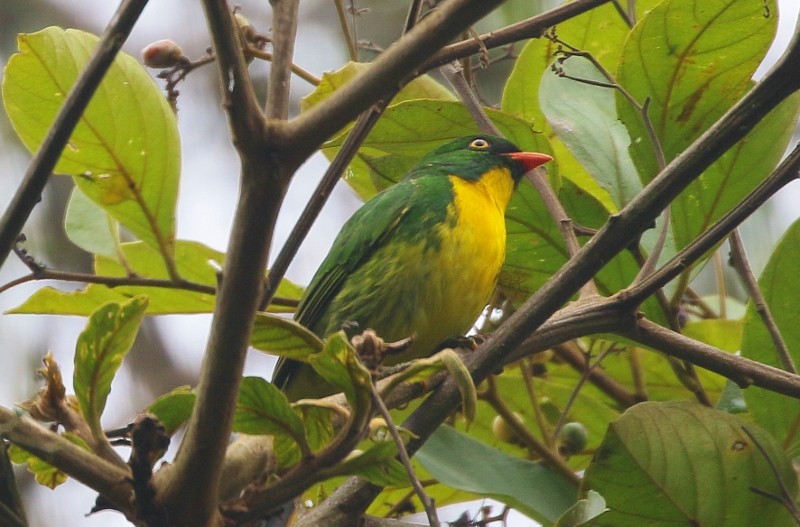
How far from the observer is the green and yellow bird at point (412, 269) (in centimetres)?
312

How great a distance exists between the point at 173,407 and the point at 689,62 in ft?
4.82

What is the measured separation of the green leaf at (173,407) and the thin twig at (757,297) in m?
1.21

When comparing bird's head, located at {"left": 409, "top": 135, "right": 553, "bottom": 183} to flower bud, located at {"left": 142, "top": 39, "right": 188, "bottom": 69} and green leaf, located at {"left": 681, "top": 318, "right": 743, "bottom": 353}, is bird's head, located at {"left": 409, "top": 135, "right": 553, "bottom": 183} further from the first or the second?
flower bud, located at {"left": 142, "top": 39, "right": 188, "bottom": 69}

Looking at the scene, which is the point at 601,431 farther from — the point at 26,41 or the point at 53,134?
the point at 53,134

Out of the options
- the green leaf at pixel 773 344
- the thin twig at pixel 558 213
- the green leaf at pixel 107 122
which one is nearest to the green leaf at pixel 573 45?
the thin twig at pixel 558 213

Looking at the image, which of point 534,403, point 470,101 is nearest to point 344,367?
point 470,101

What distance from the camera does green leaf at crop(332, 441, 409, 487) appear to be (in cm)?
162

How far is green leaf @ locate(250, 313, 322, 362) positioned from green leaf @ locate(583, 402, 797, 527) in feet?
2.45

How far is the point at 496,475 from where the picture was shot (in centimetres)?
242

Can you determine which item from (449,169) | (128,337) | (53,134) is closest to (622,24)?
(449,169)

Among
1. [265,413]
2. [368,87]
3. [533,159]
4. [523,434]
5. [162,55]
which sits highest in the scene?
[162,55]

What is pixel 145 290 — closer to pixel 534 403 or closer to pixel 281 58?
pixel 534 403

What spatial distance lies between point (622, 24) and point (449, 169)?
3.12ft

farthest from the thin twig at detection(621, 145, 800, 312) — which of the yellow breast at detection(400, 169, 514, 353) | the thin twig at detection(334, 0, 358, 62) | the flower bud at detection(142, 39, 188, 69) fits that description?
the flower bud at detection(142, 39, 188, 69)
